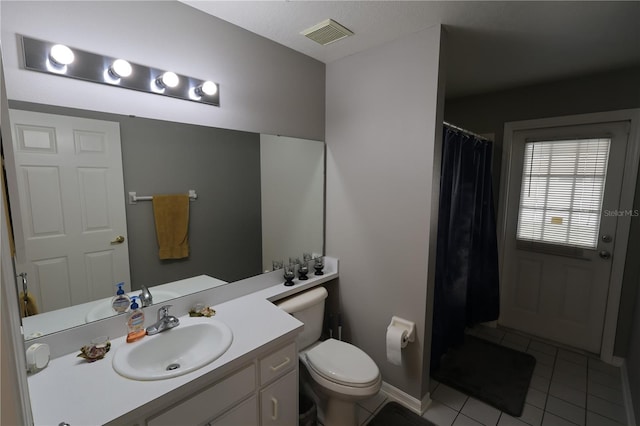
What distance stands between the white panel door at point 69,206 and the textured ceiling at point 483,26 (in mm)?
879

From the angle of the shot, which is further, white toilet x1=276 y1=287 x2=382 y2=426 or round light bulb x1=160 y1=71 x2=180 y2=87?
white toilet x1=276 y1=287 x2=382 y2=426

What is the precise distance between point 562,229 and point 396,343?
1.96 meters

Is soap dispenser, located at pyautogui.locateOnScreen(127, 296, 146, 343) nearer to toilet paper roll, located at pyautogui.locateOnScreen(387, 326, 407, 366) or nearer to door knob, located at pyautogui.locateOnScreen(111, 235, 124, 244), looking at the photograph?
door knob, located at pyautogui.locateOnScreen(111, 235, 124, 244)

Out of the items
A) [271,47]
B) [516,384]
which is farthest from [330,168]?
[516,384]

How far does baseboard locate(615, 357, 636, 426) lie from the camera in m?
1.78

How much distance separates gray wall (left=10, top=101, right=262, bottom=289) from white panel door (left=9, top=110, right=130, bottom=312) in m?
0.05

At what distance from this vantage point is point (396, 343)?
71.0 inches

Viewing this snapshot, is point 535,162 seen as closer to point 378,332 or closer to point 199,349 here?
point 378,332

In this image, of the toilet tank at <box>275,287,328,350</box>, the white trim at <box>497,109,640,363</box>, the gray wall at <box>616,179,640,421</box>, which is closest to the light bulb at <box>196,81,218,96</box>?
the toilet tank at <box>275,287,328,350</box>

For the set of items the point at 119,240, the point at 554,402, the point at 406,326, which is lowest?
the point at 554,402

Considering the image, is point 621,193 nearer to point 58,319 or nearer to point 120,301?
point 120,301

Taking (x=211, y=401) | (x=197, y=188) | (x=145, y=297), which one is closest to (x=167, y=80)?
(x=197, y=188)

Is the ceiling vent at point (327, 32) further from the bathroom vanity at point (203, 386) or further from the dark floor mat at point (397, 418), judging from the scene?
the dark floor mat at point (397, 418)

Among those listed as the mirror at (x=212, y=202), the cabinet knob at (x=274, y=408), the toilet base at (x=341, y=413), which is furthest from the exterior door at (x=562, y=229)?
the cabinet knob at (x=274, y=408)
